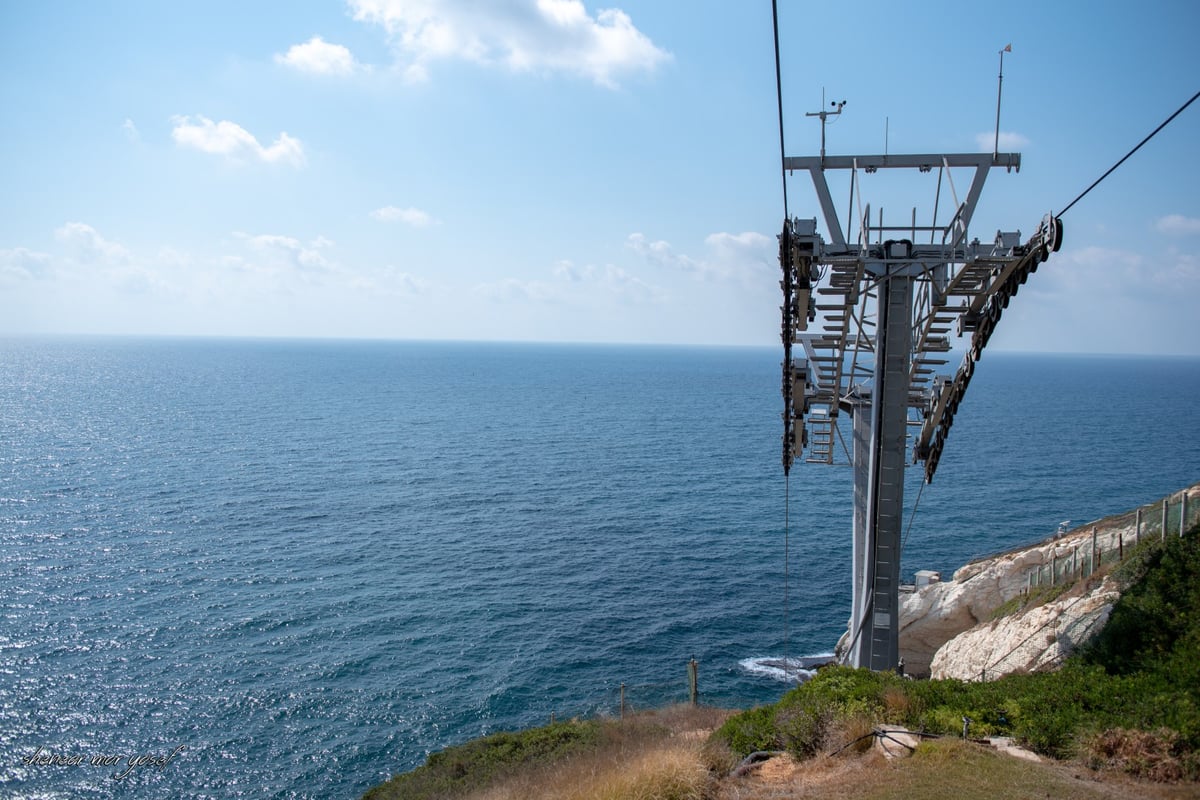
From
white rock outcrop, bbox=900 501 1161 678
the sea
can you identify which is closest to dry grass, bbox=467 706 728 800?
the sea

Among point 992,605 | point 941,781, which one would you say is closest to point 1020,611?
point 992,605

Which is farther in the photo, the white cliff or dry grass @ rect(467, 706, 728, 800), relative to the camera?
the white cliff

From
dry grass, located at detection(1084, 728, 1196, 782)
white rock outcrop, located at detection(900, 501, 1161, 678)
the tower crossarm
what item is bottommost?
white rock outcrop, located at detection(900, 501, 1161, 678)

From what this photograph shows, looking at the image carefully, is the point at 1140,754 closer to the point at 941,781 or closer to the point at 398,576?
the point at 941,781

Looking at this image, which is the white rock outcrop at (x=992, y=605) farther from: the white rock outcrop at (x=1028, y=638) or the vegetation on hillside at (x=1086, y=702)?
the vegetation on hillside at (x=1086, y=702)

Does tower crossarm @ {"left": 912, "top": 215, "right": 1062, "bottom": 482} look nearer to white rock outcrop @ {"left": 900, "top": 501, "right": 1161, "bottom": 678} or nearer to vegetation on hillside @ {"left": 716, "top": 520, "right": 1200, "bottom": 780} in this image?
vegetation on hillside @ {"left": 716, "top": 520, "right": 1200, "bottom": 780}


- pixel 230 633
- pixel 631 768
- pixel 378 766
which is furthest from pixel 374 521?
pixel 631 768

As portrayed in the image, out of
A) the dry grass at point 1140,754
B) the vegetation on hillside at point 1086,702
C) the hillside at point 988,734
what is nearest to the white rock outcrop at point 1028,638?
the vegetation on hillside at point 1086,702
